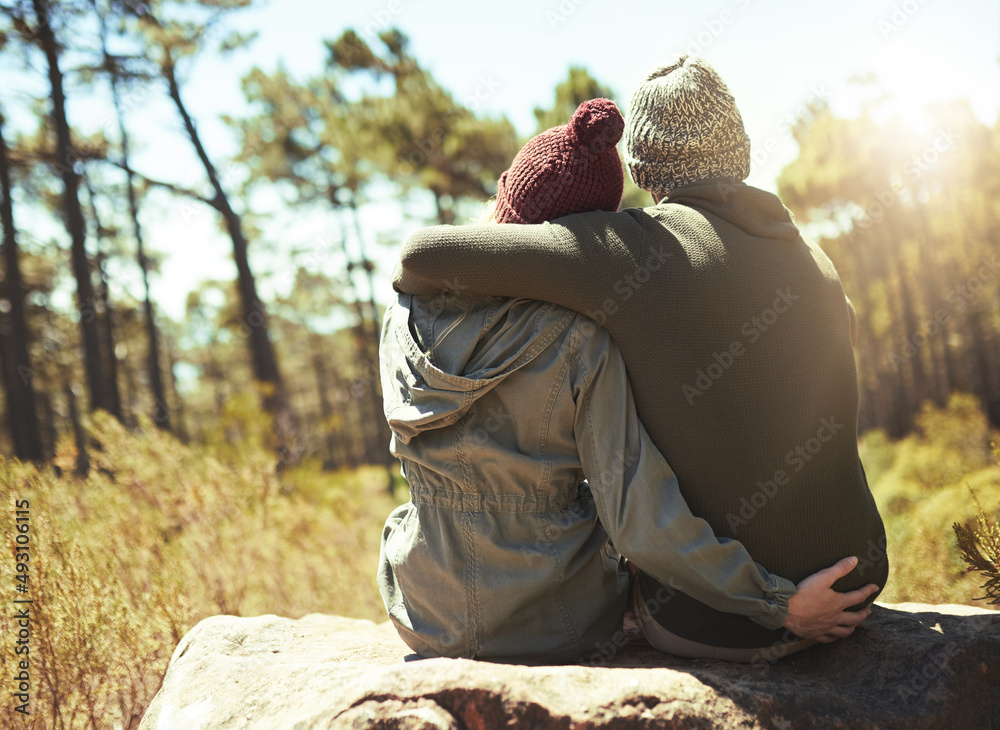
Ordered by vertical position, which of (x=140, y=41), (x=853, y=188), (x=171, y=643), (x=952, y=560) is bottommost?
(x=952, y=560)

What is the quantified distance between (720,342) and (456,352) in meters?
0.57

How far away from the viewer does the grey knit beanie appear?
1.43 m

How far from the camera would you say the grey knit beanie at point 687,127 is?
1435mm

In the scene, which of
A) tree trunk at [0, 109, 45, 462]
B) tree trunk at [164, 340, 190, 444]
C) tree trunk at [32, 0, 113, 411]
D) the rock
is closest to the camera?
the rock

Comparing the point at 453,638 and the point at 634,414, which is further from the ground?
the point at 634,414

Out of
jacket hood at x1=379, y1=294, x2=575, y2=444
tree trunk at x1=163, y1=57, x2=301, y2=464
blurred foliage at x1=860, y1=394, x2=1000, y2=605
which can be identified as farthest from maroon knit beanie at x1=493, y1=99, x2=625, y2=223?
tree trunk at x1=163, y1=57, x2=301, y2=464

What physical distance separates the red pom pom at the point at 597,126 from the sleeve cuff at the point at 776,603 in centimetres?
100

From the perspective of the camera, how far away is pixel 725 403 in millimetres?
1349

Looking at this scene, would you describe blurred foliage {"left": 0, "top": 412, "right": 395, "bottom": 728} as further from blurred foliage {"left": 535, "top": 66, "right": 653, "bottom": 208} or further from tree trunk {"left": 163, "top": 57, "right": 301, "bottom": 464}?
blurred foliage {"left": 535, "top": 66, "right": 653, "bottom": 208}

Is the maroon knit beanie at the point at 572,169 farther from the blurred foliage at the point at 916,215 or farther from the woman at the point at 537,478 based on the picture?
the blurred foliage at the point at 916,215

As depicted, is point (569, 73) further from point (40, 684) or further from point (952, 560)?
point (40, 684)

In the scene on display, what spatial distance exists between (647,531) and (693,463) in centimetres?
21

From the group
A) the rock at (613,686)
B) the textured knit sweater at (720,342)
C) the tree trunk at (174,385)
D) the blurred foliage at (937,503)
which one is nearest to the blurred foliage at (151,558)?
the rock at (613,686)

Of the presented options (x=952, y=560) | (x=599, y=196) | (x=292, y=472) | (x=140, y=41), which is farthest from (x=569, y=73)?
(x=599, y=196)
